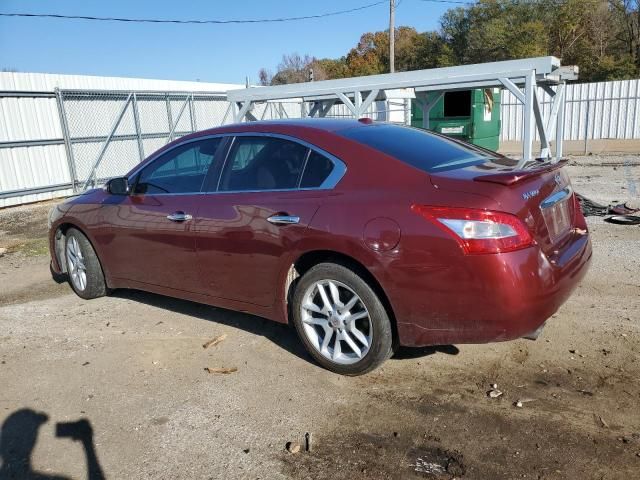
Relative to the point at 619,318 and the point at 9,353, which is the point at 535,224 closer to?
the point at 619,318

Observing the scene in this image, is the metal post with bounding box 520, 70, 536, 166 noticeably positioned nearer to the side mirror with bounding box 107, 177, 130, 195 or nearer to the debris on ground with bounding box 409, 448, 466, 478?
the side mirror with bounding box 107, 177, 130, 195

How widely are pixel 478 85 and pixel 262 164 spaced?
19.0 ft

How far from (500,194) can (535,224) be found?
30 cm

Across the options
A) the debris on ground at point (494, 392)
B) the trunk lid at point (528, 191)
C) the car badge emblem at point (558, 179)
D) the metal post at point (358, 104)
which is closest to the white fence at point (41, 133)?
the metal post at point (358, 104)

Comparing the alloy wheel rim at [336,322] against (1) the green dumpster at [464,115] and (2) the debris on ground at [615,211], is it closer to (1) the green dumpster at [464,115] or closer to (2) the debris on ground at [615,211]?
(2) the debris on ground at [615,211]

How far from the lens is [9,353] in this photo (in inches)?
171

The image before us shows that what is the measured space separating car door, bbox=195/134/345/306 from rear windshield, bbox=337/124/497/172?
33 cm

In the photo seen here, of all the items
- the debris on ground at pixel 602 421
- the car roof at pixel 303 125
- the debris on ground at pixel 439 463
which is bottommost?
the debris on ground at pixel 439 463

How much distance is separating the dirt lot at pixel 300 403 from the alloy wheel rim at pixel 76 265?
527 mm

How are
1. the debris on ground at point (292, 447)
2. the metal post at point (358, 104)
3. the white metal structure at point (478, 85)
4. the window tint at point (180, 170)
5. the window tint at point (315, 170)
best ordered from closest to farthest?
the debris on ground at point (292, 447), the window tint at point (315, 170), the window tint at point (180, 170), the white metal structure at point (478, 85), the metal post at point (358, 104)

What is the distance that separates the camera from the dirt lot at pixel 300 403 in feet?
9.03

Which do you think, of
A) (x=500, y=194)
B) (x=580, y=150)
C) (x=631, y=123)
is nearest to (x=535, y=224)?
(x=500, y=194)

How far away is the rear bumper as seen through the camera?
2.92 meters

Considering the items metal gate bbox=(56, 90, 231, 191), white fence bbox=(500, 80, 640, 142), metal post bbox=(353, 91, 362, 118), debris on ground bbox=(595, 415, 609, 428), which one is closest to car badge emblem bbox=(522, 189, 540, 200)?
debris on ground bbox=(595, 415, 609, 428)
